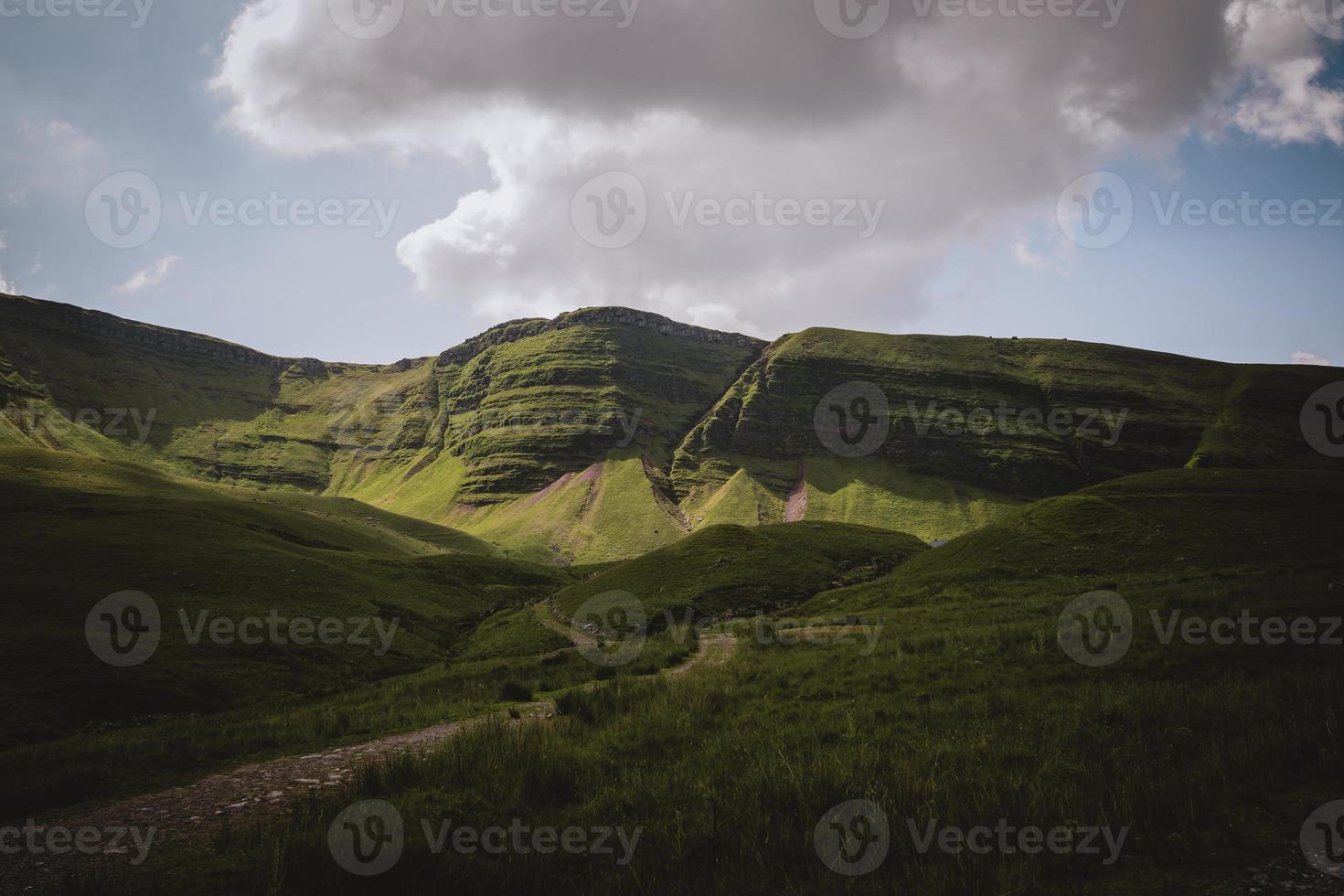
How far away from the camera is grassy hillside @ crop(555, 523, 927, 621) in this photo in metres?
47.4

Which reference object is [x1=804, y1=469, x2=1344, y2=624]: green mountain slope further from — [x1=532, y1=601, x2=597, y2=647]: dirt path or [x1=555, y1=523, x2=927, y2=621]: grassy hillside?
[x1=532, y1=601, x2=597, y2=647]: dirt path

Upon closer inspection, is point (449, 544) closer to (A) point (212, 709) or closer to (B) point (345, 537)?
(B) point (345, 537)

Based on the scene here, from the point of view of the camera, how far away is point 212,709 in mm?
27391

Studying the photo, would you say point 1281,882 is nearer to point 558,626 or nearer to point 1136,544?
point 558,626

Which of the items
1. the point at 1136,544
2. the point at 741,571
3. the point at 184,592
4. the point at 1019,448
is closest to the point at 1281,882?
the point at 1136,544

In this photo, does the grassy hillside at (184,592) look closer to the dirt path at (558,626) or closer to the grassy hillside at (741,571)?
the dirt path at (558,626)

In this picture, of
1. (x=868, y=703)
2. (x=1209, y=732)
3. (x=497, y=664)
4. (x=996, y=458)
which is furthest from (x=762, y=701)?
(x=996, y=458)

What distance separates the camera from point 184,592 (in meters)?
40.9

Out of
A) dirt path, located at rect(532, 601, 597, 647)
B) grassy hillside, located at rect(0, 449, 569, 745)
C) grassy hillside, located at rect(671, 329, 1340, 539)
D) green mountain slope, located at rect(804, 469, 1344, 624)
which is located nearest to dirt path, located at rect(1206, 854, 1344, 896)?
green mountain slope, located at rect(804, 469, 1344, 624)

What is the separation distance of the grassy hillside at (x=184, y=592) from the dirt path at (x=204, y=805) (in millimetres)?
19034

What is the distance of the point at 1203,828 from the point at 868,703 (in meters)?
6.87

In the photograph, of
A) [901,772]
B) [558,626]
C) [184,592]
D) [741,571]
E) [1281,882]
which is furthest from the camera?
[741,571]

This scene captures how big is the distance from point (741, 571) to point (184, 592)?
4236cm

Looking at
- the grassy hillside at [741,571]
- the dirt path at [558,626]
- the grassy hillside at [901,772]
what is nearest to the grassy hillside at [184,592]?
the dirt path at [558,626]
